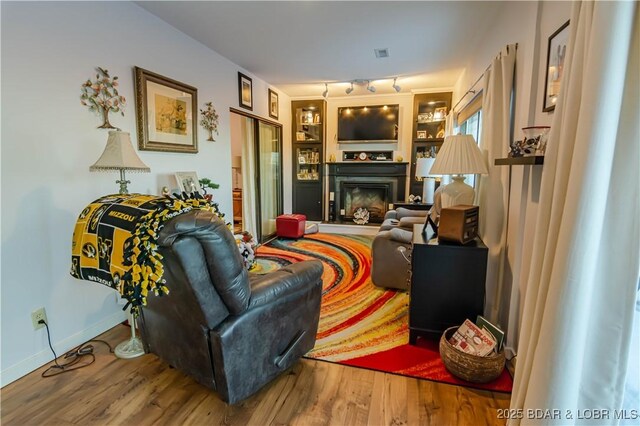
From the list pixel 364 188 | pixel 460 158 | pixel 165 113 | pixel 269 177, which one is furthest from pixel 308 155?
pixel 460 158

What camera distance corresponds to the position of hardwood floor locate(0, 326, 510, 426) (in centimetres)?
157

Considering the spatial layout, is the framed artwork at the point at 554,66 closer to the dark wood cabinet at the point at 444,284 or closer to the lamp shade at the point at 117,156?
the dark wood cabinet at the point at 444,284

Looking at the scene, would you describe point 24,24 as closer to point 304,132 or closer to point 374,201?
point 304,132

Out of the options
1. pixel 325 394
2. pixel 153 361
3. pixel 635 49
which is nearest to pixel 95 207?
pixel 153 361

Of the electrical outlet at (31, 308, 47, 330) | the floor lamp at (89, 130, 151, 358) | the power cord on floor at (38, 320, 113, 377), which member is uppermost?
the floor lamp at (89, 130, 151, 358)

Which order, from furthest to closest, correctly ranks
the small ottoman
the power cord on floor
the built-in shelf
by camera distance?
1. the small ottoman
2. the power cord on floor
3. the built-in shelf

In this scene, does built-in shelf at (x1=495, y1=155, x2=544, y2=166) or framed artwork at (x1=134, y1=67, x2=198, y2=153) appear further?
framed artwork at (x1=134, y1=67, x2=198, y2=153)

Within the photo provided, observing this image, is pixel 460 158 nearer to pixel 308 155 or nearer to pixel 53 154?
pixel 53 154

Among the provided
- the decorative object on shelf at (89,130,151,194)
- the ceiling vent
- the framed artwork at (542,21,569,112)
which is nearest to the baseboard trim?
the decorative object on shelf at (89,130,151,194)

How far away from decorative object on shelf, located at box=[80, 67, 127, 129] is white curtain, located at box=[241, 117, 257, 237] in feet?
8.06

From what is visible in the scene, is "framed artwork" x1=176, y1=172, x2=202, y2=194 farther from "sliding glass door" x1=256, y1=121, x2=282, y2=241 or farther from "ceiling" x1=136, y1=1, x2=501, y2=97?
"sliding glass door" x1=256, y1=121, x2=282, y2=241

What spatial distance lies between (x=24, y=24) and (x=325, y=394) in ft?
9.09

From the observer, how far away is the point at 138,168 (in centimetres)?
208

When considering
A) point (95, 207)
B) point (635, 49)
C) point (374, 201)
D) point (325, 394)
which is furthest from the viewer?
point (374, 201)
